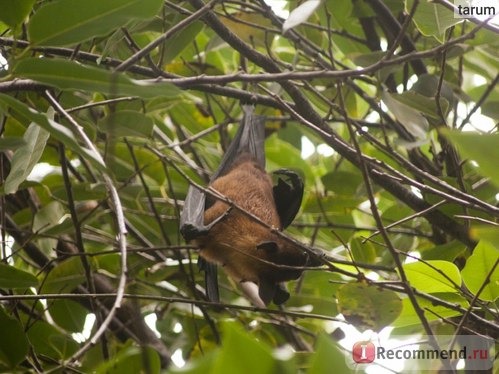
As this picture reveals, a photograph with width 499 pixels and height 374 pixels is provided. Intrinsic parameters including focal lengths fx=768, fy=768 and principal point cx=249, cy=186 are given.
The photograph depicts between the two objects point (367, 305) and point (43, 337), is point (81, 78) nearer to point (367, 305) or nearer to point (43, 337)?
point (367, 305)

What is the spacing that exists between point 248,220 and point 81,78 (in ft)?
6.40

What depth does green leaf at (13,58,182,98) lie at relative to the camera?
1727 mm

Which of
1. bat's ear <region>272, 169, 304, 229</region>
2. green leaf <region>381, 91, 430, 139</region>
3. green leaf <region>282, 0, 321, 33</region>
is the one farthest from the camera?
bat's ear <region>272, 169, 304, 229</region>

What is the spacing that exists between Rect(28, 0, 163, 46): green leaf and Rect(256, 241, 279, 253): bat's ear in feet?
5.43

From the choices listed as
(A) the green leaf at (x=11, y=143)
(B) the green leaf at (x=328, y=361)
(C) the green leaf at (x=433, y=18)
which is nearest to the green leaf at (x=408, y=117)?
(C) the green leaf at (x=433, y=18)

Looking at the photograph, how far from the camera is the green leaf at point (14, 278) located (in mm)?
2330

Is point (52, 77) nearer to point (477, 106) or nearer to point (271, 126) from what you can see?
point (477, 106)

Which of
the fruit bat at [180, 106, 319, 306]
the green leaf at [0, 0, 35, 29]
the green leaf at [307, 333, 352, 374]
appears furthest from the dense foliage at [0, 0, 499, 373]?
the green leaf at [307, 333, 352, 374]

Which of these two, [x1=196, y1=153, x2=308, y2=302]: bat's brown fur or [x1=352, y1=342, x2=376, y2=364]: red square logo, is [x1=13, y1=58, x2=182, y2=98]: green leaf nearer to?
[x1=352, y1=342, x2=376, y2=364]: red square logo

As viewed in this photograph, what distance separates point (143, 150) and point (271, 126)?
35.7 inches

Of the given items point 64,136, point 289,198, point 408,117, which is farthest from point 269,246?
point 64,136

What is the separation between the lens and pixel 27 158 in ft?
7.33

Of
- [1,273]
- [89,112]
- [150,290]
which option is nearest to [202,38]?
[89,112]

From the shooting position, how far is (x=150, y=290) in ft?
10.7
